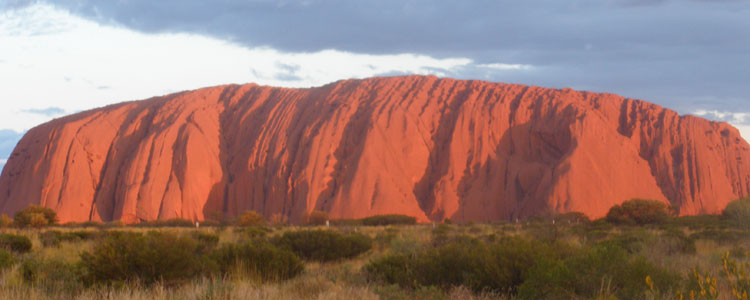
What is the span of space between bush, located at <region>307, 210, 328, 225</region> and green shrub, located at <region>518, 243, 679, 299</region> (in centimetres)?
3785

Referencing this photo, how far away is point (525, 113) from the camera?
56000 millimetres

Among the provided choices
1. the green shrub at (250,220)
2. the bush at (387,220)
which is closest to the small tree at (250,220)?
the green shrub at (250,220)

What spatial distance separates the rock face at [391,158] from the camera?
49531 millimetres

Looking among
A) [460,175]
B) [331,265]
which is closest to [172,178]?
[460,175]

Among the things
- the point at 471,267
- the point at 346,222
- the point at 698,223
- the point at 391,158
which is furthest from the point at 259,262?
the point at 391,158

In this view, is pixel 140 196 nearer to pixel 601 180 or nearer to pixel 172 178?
pixel 172 178

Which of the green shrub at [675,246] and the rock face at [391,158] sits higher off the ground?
the rock face at [391,158]

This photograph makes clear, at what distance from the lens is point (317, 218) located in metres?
45.0

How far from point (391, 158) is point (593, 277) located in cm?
4470

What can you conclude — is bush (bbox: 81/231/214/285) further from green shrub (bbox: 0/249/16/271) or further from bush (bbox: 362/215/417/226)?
bush (bbox: 362/215/417/226)

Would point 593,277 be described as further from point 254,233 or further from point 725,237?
point 254,233

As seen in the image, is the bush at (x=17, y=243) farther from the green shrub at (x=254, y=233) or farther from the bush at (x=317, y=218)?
the bush at (x=317, y=218)

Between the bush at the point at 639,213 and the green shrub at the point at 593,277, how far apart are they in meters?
32.0

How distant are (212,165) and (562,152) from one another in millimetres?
33704
